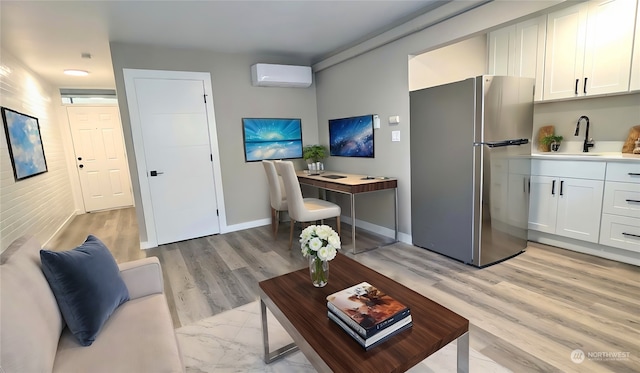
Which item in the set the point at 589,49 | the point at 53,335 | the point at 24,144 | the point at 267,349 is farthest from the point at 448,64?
the point at 24,144

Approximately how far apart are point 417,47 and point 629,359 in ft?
9.02

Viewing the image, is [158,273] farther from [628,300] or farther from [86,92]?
[86,92]

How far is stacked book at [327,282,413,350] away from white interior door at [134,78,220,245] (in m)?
3.07

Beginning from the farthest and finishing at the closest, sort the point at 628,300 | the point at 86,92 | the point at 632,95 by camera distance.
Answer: the point at 86,92, the point at 632,95, the point at 628,300

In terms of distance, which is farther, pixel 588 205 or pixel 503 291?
pixel 588 205

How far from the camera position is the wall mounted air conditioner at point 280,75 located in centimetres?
391

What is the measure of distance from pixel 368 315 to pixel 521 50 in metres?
3.59

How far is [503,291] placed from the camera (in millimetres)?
2266

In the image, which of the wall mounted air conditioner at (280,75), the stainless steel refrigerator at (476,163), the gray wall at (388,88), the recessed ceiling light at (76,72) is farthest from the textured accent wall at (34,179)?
the stainless steel refrigerator at (476,163)

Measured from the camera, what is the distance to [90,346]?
1.19m

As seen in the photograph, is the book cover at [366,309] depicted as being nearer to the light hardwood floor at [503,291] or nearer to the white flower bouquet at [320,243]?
the white flower bouquet at [320,243]

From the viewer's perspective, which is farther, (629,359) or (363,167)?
(363,167)

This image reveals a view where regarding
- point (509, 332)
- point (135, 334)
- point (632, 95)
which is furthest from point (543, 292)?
point (135, 334)

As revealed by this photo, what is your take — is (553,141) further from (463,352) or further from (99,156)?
(99,156)
